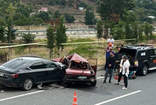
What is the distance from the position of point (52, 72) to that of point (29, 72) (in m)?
1.38

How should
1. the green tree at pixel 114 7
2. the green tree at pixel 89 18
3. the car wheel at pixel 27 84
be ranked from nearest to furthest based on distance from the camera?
the car wheel at pixel 27 84, the green tree at pixel 114 7, the green tree at pixel 89 18

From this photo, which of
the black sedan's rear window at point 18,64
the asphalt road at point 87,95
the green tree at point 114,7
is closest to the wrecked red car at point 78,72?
the asphalt road at point 87,95

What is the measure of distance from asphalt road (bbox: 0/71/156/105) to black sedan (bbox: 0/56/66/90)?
1.40 feet

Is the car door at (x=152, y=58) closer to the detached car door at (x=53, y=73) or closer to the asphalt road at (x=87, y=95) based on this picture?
the asphalt road at (x=87, y=95)

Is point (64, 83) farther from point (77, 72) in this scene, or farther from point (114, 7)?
point (114, 7)

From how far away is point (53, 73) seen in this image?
12359 millimetres

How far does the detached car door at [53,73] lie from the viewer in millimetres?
12164

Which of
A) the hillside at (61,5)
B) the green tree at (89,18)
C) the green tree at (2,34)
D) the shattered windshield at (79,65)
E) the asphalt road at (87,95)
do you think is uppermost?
the hillside at (61,5)

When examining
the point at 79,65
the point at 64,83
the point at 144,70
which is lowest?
the point at 64,83

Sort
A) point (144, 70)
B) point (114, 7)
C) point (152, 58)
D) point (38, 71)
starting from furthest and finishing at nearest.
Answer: point (114, 7), point (152, 58), point (144, 70), point (38, 71)

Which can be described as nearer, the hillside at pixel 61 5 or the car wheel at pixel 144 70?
the car wheel at pixel 144 70

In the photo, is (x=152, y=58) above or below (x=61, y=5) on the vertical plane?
below

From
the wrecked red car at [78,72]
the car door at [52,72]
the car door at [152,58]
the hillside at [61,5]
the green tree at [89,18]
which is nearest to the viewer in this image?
the wrecked red car at [78,72]

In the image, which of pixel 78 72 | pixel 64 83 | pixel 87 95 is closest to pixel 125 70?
pixel 78 72
